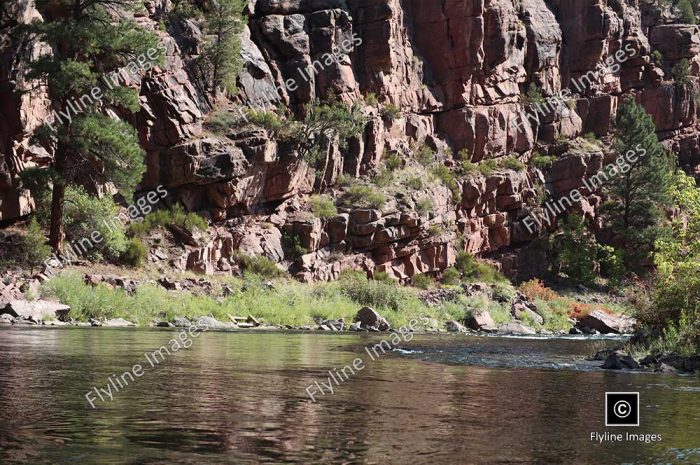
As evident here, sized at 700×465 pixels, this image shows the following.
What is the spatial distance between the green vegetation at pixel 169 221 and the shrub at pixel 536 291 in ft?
80.7

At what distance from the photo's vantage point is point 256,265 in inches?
1895

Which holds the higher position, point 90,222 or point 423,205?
point 423,205

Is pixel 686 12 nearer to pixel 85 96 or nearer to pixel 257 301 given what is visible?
pixel 257 301

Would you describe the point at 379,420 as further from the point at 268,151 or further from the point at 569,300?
the point at 569,300

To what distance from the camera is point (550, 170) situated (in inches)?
2788

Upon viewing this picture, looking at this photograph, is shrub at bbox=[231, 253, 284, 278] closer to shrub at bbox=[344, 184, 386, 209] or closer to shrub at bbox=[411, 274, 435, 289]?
shrub at bbox=[344, 184, 386, 209]

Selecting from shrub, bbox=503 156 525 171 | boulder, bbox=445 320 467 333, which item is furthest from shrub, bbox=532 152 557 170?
boulder, bbox=445 320 467 333

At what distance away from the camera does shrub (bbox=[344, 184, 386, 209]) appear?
2151 inches

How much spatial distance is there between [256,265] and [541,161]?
31.3m

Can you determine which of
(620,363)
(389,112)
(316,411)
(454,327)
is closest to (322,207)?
(389,112)

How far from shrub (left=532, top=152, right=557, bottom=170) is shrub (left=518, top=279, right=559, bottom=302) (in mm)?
11634

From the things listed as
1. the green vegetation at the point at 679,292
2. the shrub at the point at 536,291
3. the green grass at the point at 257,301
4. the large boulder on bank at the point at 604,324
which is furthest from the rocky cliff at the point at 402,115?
the green vegetation at the point at 679,292

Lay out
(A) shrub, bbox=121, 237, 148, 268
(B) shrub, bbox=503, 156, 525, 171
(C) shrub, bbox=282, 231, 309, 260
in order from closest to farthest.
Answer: (A) shrub, bbox=121, 237, 148, 268 < (C) shrub, bbox=282, 231, 309, 260 < (B) shrub, bbox=503, 156, 525, 171

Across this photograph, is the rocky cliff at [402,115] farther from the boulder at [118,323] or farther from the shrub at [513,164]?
the boulder at [118,323]
